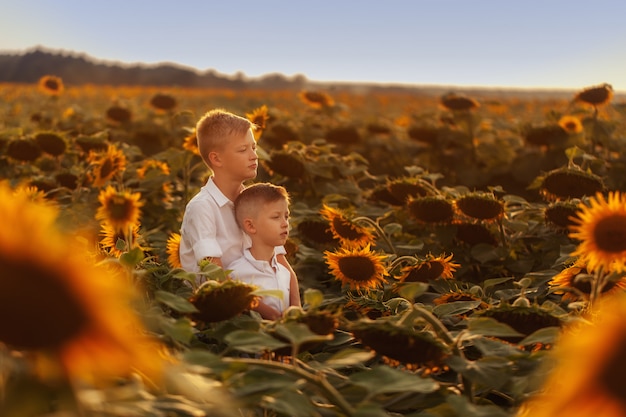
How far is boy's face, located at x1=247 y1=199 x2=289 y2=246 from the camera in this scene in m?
2.52

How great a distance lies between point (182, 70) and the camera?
188 ft

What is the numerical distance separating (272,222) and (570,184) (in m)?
1.57

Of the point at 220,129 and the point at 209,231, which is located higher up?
the point at 220,129

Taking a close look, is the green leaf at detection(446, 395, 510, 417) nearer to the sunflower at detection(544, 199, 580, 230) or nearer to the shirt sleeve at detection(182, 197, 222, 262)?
the shirt sleeve at detection(182, 197, 222, 262)

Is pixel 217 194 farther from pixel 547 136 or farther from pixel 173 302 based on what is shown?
pixel 547 136

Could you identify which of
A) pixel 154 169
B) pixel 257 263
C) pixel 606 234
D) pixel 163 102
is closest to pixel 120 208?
pixel 257 263

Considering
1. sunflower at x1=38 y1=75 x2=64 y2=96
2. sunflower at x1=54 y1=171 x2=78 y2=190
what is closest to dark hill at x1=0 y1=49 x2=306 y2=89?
sunflower at x1=38 y1=75 x2=64 y2=96

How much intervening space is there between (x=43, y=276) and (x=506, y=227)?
3.03 metres

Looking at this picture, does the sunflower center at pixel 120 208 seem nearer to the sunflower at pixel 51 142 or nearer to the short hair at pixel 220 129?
the short hair at pixel 220 129

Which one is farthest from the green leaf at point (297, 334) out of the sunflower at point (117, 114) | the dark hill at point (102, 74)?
the dark hill at point (102, 74)

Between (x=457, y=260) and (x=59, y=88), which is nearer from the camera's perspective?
(x=457, y=260)

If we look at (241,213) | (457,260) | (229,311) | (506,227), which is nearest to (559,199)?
(506,227)

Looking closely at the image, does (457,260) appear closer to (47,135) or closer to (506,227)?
(506,227)

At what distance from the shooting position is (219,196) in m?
2.67
